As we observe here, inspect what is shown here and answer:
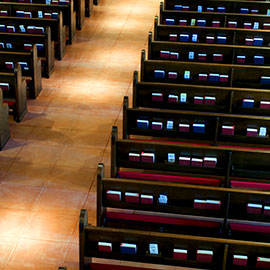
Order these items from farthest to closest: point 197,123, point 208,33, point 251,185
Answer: point 208,33 → point 197,123 → point 251,185

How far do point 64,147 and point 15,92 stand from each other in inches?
46.6

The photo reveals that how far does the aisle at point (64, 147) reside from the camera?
7.41m

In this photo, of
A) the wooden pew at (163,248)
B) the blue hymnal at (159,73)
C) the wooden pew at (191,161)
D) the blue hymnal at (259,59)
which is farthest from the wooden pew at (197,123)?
the wooden pew at (163,248)

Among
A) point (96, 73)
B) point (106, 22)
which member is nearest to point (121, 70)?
point (96, 73)

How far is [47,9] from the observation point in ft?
39.5

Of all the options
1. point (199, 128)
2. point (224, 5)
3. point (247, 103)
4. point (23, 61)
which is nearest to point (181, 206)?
point (199, 128)

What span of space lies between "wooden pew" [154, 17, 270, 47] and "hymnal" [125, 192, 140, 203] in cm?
454

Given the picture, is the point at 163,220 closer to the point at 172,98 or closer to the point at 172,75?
Result: the point at 172,98

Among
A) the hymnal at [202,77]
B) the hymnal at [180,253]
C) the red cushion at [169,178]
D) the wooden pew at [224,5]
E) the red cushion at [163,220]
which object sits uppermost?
the wooden pew at [224,5]

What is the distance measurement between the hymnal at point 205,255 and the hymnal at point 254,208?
97 centimetres

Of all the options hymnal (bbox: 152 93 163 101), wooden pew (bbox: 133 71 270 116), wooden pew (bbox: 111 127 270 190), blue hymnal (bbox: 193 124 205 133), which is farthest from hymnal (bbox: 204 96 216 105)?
wooden pew (bbox: 111 127 270 190)

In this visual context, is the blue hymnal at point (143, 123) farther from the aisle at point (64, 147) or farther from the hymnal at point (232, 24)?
the hymnal at point (232, 24)

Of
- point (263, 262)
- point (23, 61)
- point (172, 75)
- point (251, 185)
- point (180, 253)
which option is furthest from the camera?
point (23, 61)

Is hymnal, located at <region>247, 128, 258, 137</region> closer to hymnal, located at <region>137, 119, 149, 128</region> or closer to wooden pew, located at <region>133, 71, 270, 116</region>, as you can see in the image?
wooden pew, located at <region>133, 71, 270, 116</region>
